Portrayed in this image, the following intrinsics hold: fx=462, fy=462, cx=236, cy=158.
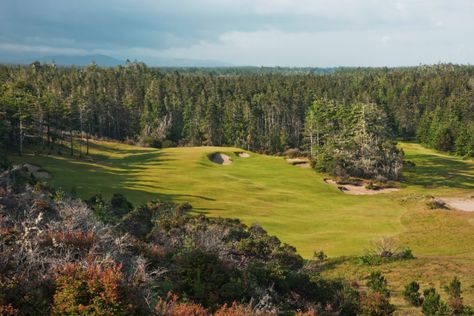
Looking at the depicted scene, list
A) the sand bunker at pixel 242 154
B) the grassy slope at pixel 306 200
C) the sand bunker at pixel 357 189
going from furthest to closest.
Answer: the sand bunker at pixel 242 154, the sand bunker at pixel 357 189, the grassy slope at pixel 306 200

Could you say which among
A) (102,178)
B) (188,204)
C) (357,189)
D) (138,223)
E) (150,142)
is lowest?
(357,189)

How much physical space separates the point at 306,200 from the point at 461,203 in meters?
21.7

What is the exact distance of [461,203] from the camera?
6272cm

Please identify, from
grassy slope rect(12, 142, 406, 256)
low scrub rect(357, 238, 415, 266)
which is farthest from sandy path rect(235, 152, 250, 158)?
low scrub rect(357, 238, 415, 266)

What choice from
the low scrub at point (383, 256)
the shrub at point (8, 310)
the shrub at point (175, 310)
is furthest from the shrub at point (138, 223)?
the shrub at point (8, 310)

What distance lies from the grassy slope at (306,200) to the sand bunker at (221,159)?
5.75ft

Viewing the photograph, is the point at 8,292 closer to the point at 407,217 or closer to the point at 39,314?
the point at 39,314

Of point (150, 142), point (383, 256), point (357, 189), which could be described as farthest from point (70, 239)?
point (150, 142)

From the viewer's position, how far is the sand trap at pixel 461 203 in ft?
193

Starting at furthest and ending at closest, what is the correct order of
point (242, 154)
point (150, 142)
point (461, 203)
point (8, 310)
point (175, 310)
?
point (150, 142)
point (242, 154)
point (461, 203)
point (175, 310)
point (8, 310)

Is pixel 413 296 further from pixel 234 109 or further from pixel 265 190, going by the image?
pixel 234 109

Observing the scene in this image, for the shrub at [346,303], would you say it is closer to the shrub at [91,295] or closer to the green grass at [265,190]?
the shrub at [91,295]

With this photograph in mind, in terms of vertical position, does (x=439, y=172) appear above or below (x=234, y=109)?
below

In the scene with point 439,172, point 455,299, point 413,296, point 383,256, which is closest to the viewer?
point 455,299
